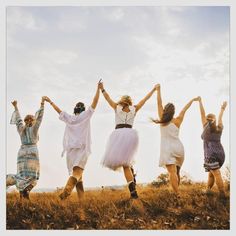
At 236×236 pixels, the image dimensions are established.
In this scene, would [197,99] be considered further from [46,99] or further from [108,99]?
[46,99]

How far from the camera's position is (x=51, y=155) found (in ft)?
25.5

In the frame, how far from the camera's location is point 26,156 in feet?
25.4

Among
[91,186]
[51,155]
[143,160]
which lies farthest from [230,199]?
[51,155]

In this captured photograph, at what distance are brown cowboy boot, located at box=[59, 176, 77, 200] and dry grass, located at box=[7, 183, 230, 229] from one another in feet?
0.25

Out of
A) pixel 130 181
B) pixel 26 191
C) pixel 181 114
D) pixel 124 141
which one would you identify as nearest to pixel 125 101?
pixel 124 141

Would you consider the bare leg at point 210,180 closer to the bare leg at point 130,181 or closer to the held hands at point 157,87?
the bare leg at point 130,181

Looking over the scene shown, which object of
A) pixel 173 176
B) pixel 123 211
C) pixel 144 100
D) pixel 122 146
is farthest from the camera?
pixel 144 100

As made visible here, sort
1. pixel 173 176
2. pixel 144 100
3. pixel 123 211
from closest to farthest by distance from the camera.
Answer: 1. pixel 123 211
2. pixel 173 176
3. pixel 144 100

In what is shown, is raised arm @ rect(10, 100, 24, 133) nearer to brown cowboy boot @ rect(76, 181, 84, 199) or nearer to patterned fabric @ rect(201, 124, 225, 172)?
brown cowboy boot @ rect(76, 181, 84, 199)

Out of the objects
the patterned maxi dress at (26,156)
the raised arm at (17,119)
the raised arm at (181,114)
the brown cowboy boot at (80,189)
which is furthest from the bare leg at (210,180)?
the raised arm at (17,119)

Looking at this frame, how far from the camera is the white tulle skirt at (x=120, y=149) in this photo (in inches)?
297

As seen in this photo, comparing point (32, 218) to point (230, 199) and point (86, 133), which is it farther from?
point (230, 199)

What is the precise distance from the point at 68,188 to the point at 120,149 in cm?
97

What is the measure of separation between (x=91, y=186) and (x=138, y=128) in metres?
1.12
